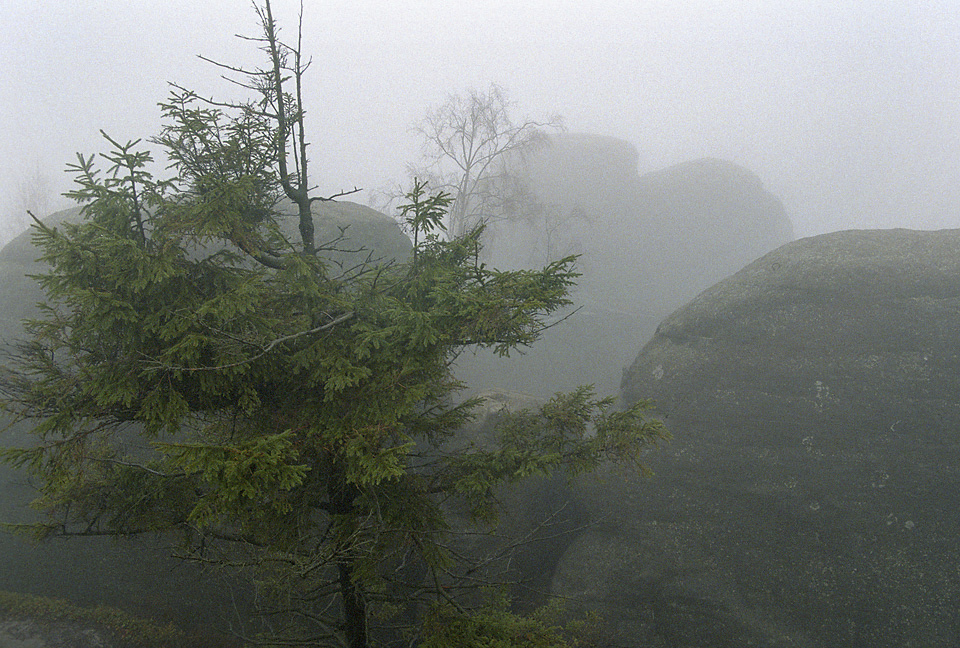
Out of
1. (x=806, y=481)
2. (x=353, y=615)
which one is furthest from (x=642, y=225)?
(x=353, y=615)

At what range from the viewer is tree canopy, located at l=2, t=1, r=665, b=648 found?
4352 mm

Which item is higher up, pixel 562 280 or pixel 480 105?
pixel 480 105

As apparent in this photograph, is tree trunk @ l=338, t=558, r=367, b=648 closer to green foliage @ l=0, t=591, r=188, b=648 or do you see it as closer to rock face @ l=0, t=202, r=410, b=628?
rock face @ l=0, t=202, r=410, b=628

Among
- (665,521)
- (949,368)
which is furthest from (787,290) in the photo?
(665,521)

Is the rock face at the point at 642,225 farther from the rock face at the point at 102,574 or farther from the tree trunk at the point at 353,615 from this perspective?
the tree trunk at the point at 353,615

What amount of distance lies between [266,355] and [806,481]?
10.5 m

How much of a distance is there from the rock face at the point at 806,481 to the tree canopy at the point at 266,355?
221 inches

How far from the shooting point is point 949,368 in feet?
33.6

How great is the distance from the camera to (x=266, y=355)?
486cm

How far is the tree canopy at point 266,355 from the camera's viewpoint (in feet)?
14.3

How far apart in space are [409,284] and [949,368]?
1149 centimetres

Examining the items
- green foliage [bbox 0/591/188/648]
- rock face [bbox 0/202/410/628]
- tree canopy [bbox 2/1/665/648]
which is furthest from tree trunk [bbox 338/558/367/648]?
green foliage [bbox 0/591/188/648]

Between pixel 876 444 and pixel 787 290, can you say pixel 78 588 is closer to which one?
pixel 876 444

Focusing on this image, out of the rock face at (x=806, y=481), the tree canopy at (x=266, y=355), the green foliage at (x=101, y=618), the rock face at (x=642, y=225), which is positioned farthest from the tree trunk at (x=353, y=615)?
the rock face at (x=642, y=225)
